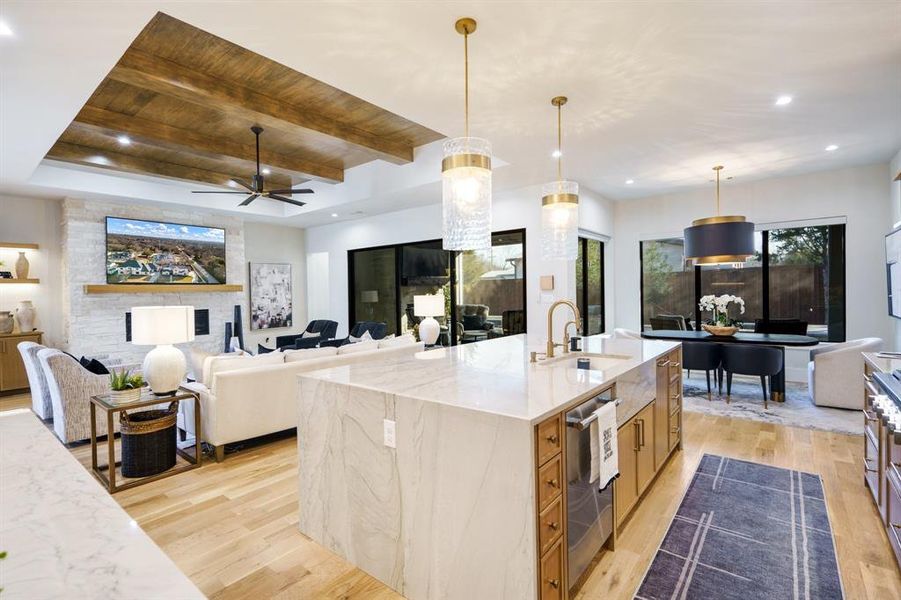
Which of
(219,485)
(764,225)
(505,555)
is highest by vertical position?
(764,225)

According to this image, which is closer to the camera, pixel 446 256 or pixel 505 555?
pixel 505 555

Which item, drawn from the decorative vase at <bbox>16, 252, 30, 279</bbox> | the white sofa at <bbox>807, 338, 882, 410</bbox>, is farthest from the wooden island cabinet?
the white sofa at <bbox>807, 338, 882, 410</bbox>

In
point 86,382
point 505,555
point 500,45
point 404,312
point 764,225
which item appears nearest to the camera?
point 505,555

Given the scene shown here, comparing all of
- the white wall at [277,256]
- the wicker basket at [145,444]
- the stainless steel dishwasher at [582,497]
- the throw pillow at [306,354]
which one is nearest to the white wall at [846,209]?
the throw pillow at [306,354]

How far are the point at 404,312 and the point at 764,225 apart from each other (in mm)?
5632

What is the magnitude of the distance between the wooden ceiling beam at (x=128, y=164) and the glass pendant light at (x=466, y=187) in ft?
16.8

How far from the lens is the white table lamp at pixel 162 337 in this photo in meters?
3.31

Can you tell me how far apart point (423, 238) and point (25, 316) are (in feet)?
18.9

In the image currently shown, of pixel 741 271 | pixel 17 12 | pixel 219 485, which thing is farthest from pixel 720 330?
pixel 17 12

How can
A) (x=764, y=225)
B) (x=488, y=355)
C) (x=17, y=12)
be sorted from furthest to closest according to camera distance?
1. (x=764, y=225)
2. (x=488, y=355)
3. (x=17, y=12)

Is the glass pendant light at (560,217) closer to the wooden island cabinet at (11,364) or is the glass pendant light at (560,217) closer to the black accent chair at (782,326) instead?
the black accent chair at (782,326)

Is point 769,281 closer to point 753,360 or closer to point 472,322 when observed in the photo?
point 753,360

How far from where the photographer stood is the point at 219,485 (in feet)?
10.3

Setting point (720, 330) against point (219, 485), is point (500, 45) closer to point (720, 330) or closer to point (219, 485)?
point (219, 485)
